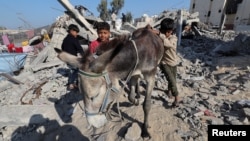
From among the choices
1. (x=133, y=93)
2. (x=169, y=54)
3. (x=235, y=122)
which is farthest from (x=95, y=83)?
(x=235, y=122)

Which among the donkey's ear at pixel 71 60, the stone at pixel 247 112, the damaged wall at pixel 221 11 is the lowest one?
the stone at pixel 247 112

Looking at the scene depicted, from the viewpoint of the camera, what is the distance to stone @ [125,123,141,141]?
11.4 ft

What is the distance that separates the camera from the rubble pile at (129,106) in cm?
385

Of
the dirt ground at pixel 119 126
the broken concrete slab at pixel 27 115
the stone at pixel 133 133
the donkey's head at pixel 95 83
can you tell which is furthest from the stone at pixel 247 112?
the broken concrete slab at pixel 27 115

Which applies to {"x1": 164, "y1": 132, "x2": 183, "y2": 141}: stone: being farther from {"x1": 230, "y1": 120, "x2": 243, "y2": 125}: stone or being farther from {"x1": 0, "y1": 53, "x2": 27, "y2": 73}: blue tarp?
{"x1": 0, "y1": 53, "x2": 27, "y2": 73}: blue tarp

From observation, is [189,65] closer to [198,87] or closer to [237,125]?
[198,87]

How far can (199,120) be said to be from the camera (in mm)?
3943

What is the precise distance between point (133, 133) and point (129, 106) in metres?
1.21

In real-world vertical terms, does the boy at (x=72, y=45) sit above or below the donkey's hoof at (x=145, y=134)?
above

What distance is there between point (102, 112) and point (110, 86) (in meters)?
0.36

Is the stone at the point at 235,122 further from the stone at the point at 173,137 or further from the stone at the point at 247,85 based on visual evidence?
the stone at the point at 247,85

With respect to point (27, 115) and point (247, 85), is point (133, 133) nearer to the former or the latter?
point (27, 115)

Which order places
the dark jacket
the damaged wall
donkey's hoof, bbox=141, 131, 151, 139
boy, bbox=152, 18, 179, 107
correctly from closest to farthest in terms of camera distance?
1. donkey's hoof, bbox=141, 131, 151, 139
2. boy, bbox=152, 18, 179, 107
3. the dark jacket
4. the damaged wall

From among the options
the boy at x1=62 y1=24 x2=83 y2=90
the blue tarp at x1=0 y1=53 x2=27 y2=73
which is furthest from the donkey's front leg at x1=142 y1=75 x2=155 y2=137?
the blue tarp at x1=0 y1=53 x2=27 y2=73
